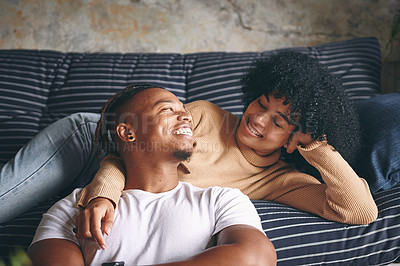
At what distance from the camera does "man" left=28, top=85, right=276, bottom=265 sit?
→ 0.88 metres

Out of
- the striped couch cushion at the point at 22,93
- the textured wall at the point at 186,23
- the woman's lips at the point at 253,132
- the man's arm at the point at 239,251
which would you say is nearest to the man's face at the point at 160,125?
the woman's lips at the point at 253,132

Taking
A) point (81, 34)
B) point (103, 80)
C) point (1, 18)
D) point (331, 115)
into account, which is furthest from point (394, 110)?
point (1, 18)

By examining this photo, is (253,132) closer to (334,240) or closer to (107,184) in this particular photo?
(334,240)

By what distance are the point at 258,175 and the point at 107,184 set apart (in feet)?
2.14

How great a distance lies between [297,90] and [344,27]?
1.49 meters

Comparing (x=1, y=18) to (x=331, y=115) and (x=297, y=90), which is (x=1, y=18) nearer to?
(x=297, y=90)

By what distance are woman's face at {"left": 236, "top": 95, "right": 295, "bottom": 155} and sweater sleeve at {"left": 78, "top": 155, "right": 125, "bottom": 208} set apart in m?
0.53

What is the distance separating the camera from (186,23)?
242 cm

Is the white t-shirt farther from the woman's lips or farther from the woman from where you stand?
the woman's lips

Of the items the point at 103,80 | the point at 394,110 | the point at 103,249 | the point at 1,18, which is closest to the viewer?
the point at 103,249

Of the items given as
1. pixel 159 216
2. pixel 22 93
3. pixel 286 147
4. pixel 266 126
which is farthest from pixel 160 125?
pixel 22 93

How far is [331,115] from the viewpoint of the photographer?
127 centimetres

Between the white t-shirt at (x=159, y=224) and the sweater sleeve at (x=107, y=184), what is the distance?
1.4 inches

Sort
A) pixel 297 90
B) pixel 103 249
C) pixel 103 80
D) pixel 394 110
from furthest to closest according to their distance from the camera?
pixel 103 80 < pixel 394 110 < pixel 297 90 < pixel 103 249
